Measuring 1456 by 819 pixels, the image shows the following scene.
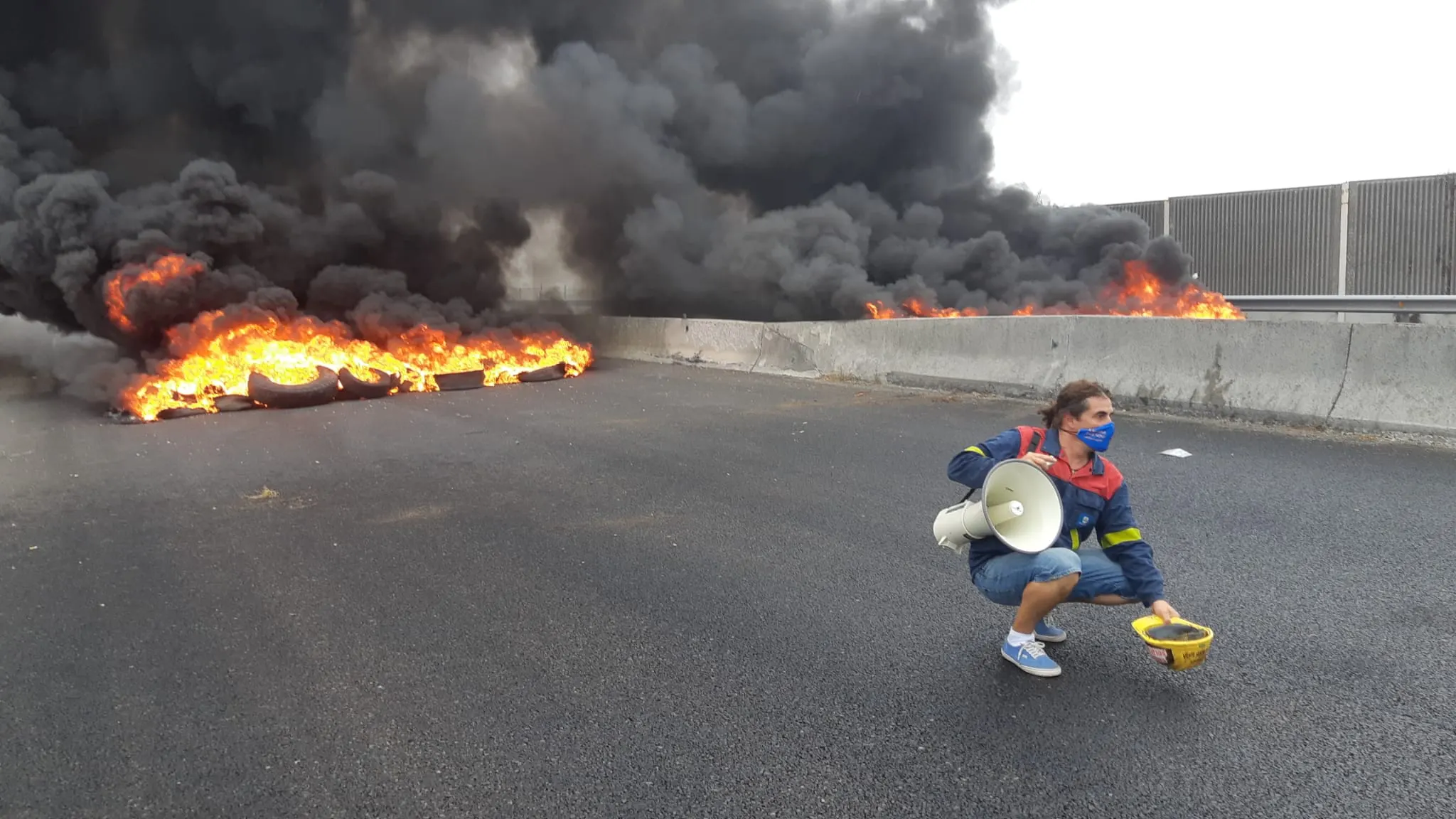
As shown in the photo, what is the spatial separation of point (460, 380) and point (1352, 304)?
1281cm

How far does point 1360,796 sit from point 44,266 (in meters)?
15.7

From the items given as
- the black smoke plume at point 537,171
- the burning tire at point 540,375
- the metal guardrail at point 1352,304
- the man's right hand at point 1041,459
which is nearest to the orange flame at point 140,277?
the black smoke plume at point 537,171

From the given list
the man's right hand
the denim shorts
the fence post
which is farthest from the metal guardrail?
the man's right hand

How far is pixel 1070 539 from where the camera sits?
11.3ft

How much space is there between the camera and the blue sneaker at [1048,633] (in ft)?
11.6

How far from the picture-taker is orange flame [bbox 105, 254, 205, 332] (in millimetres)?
12359

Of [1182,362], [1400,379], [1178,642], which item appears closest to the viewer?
[1178,642]

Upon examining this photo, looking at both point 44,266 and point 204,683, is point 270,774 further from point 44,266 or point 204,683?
point 44,266

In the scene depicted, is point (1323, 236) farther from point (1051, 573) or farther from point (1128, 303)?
point (1051, 573)

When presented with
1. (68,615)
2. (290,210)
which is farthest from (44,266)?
(68,615)

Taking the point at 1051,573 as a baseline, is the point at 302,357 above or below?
above

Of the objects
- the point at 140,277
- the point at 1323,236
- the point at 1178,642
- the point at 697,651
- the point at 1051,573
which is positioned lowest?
the point at 697,651

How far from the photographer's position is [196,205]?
13.2 metres

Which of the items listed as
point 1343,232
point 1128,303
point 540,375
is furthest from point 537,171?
point 1343,232
